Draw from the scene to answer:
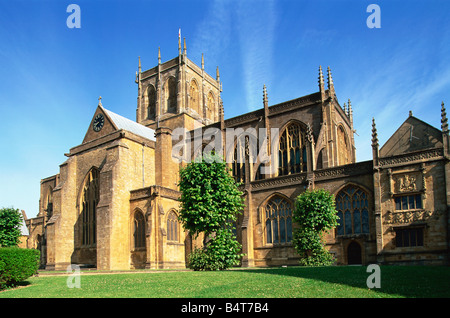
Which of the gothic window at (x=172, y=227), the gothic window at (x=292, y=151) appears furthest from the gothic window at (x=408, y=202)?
the gothic window at (x=172, y=227)

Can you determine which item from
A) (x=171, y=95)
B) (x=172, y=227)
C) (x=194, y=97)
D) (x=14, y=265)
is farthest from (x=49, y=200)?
(x=14, y=265)

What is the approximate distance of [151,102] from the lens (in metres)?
61.5

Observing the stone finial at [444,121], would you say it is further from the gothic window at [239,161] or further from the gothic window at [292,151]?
the gothic window at [239,161]

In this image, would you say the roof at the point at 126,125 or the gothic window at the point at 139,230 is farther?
the roof at the point at 126,125

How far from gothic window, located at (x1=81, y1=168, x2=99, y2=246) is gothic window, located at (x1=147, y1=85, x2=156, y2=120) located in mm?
18542

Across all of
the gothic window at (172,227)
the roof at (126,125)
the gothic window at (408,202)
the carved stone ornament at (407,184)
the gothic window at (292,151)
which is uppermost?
the roof at (126,125)

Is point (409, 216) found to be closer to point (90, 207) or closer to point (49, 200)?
point (90, 207)

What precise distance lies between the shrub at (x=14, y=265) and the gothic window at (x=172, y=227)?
59.5 feet

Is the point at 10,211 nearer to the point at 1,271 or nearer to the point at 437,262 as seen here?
the point at 1,271

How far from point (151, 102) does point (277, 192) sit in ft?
108

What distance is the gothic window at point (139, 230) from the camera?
37.8 meters

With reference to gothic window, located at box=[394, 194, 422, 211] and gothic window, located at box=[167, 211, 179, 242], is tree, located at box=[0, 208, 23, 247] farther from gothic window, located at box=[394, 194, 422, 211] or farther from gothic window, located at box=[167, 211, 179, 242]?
gothic window, located at box=[394, 194, 422, 211]
